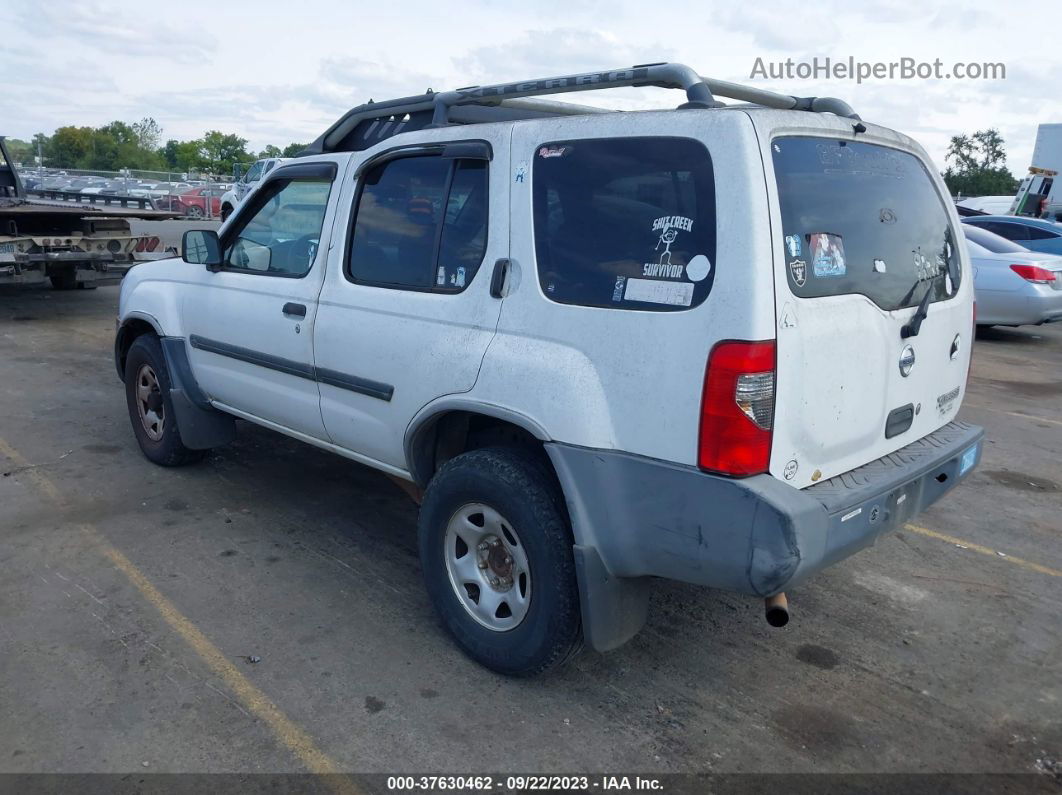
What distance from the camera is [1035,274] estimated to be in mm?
11281

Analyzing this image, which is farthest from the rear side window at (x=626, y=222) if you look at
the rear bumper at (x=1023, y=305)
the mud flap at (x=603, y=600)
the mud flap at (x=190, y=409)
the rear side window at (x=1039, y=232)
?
the rear side window at (x=1039, y=232)

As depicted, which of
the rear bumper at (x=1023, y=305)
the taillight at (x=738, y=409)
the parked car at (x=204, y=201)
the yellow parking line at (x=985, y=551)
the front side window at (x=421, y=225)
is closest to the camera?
the taillight at (x=738, y=409)

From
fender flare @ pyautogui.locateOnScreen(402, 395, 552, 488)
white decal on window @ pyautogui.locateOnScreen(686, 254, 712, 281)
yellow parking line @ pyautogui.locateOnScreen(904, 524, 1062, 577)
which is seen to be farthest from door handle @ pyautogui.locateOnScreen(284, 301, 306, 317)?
yellow parking line @ pyautogui.locateOnScreen(904, 524, 1062, 577)

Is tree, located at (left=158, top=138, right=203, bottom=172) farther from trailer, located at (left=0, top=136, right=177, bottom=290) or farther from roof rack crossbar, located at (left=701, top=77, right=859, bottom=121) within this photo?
roof rack crossbar, located at (left=701, top=77, right=859, bottom=121)

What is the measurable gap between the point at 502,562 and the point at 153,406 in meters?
3.20

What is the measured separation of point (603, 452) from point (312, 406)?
1846 millimetres

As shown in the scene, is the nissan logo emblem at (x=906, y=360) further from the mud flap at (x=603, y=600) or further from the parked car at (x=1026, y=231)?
the parked car at (x=1026, y=231)

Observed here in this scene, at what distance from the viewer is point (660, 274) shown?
9.52 ft

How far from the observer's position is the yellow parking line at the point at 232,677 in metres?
2.99

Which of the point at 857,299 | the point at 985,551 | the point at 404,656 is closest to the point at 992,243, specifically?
the point at 985,551

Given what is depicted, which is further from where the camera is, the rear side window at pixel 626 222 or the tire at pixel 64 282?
the tire at pixel 64 282

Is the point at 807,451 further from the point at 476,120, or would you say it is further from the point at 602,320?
the point at 476,120

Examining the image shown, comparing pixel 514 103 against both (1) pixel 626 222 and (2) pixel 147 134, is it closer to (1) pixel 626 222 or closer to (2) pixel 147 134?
(1) pixel 626 222

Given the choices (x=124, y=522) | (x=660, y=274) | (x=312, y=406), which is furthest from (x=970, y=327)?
(x=124, y=522)
